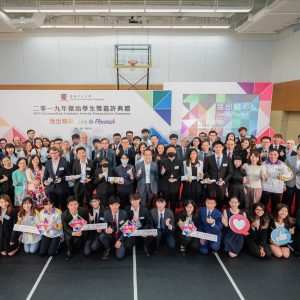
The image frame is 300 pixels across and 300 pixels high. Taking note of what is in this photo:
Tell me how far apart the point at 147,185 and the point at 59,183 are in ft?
5.52

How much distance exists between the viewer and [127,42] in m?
10.3

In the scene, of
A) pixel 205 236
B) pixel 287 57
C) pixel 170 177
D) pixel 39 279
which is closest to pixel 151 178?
pixel 170 177

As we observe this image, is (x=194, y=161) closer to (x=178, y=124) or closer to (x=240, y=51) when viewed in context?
(x=178, y=124)

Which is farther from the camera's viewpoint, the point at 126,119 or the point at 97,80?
the point at 97,80

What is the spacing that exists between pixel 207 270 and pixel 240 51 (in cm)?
979

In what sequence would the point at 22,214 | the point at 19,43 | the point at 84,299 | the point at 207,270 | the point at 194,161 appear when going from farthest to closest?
the point at 19,43
the point at 194,161
the point at 22,214
the point at 207,270
the point at 84,299

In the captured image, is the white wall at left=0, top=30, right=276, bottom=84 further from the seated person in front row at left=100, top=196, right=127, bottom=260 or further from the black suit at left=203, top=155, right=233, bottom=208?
the seated person in front row at left=100, top=196, right=127, bottom=260

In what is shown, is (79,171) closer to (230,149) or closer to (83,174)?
(83,174)

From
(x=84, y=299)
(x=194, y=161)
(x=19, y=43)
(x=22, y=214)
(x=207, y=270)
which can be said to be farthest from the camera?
(x=19, y=43)

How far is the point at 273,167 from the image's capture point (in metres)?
4.46

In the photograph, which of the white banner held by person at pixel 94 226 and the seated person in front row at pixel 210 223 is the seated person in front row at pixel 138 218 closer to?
the white banner held by person at pixel 94 226

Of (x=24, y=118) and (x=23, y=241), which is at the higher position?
(x=24, y=118)

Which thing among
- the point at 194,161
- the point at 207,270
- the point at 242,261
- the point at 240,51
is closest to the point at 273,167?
the point at 194,161

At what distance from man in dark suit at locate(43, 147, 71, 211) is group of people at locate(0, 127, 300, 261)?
0.7 inches
